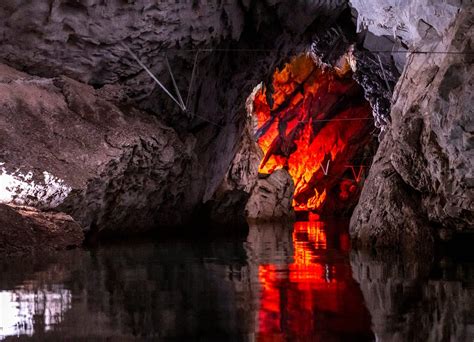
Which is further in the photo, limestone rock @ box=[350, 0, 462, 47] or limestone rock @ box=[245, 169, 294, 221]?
limestone rock @ box=[245, 169, 294, 221]

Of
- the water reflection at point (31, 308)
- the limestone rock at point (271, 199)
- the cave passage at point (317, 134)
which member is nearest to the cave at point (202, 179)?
the water reflection at point (31, 308)

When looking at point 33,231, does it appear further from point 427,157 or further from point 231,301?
point 427,157

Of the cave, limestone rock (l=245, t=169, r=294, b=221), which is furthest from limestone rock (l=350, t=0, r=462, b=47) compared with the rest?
limestone rock (l=245, t=169, r=294, b=221)

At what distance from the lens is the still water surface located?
2553 mm

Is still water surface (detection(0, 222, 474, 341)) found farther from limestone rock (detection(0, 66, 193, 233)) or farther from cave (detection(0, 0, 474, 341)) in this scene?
limestone rock (detection(0, 66, 193, 233))

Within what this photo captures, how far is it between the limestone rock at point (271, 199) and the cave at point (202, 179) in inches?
212

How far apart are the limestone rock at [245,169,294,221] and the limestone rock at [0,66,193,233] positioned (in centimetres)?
1062

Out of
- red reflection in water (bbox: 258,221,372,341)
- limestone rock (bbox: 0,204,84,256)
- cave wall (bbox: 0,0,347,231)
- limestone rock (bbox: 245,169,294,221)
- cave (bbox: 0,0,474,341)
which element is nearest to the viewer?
red reflection in water (bbox: 258,221,372,341)

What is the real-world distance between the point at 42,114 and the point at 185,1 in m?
2.98

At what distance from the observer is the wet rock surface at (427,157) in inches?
259

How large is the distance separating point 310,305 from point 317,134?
2415 centimetres

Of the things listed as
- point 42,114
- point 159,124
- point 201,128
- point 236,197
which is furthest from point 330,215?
point 42,114

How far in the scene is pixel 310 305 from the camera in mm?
3178

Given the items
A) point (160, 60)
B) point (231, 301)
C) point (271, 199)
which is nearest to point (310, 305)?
point (231, 301)
